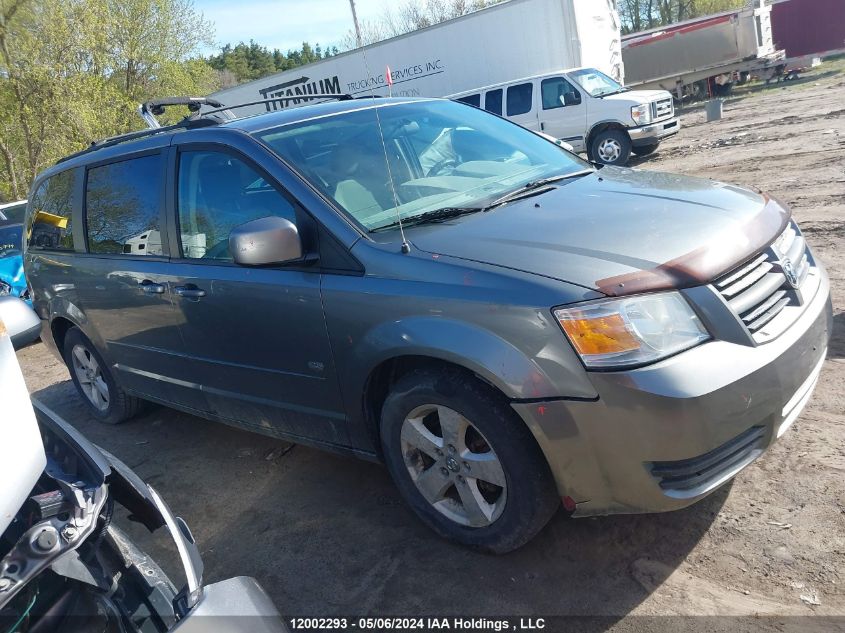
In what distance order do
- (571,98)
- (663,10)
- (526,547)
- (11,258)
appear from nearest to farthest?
(526,547)
(11,258)
(571,98)
(663,10)

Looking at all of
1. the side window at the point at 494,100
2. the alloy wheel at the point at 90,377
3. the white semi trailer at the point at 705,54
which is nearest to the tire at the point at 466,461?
the alloy wheel at the point at 90,377

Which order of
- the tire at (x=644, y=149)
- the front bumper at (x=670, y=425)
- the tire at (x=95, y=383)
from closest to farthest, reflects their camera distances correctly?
the front bumper at (x=670, y=425)
the tire at (x=95, y=383)
the tire at (x=644, y=149)

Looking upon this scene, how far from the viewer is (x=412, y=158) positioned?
142 inches

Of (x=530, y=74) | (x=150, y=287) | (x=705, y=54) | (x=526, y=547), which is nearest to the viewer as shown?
(x=526, y=547)

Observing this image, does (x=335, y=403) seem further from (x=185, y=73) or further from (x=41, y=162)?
(x=185, y=73)

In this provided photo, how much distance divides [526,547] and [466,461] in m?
A: 0.50

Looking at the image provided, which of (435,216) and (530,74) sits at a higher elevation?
(530,74)

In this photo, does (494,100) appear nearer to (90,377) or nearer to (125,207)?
(90,377)

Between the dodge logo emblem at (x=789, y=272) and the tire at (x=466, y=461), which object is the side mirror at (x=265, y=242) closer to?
the tire at (x=466, y=461)

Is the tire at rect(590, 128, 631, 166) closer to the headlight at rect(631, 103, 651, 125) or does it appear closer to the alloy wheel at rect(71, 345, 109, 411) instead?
the headlight at rect(631, 103, 651, 125)

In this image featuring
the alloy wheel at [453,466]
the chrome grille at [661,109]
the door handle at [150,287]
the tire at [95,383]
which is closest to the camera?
the alloy wheel at [453,466]

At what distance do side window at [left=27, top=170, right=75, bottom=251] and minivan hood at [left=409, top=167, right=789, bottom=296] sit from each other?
299 centimetres

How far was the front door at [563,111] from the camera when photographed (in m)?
13.9

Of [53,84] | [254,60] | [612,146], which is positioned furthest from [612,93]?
[254,60]
